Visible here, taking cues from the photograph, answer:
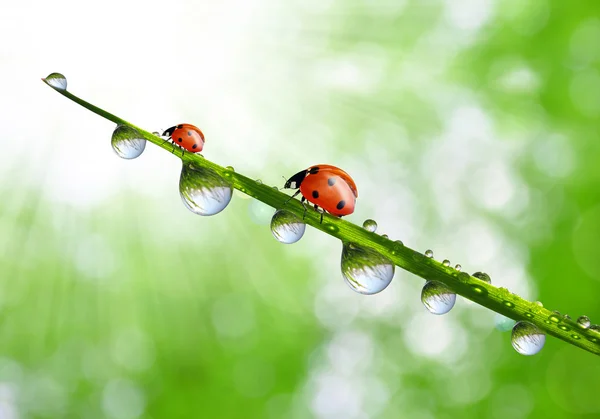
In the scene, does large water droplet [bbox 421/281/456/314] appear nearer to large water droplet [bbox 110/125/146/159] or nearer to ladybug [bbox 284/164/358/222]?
ladybug [bbox 284/164/358/222]

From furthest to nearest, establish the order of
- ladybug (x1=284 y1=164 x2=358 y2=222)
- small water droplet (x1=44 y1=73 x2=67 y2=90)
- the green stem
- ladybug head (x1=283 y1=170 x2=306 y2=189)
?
ladybug head (x1=283 y1=170 x2=306 y2=189) < ladybug (x1=284 y1=164 x2=358 y2=222) < small water droplet (x1=44 y1=73 x2=67 y2=90) < the green stem

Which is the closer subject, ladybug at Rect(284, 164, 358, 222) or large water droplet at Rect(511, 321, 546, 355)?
large water droplet at Rect(511, 321, 546, 355)

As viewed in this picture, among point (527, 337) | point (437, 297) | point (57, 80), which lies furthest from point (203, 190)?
point (527, 337)

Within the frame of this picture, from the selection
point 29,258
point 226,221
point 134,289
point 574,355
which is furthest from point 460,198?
point 29,258

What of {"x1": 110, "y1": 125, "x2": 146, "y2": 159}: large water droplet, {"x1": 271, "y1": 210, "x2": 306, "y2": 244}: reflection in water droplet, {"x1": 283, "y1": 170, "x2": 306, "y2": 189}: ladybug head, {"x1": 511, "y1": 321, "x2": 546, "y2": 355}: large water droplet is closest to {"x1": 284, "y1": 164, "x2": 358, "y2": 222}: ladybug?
{"x1": 283, "y1": 170, "x2": 306, "y2": 189}: ladybug head

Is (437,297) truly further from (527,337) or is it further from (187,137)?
(187,137)

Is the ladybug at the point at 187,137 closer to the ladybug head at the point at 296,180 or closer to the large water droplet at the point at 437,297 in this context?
the ladybug head at the point at 296,180
